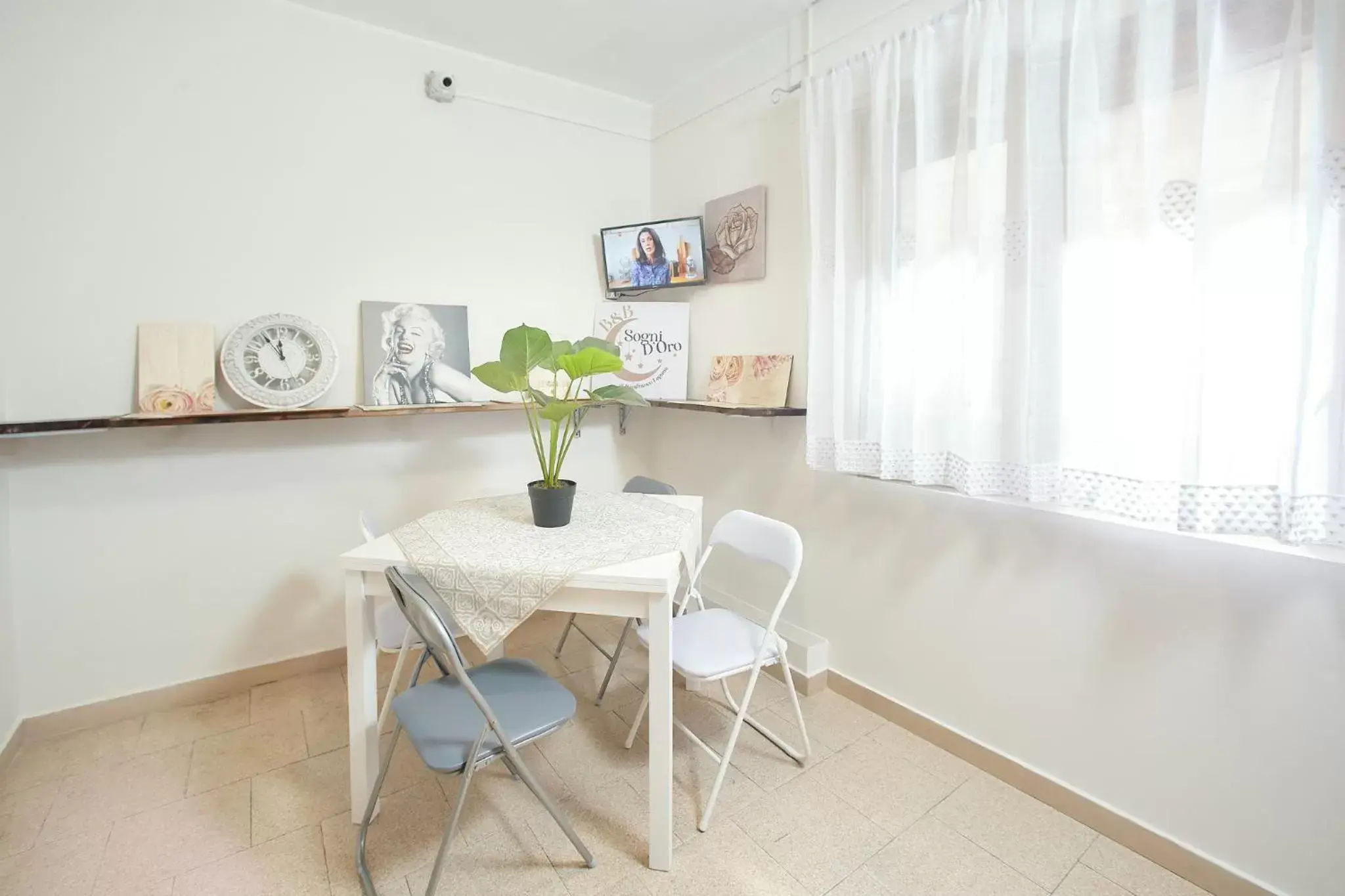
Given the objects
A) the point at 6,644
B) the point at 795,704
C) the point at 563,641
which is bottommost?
the point at 563,641

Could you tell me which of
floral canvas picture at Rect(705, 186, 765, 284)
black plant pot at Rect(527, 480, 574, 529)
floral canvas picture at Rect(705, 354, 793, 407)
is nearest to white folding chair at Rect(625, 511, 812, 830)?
black plant pot at Rect(527, 480, 574, 529)

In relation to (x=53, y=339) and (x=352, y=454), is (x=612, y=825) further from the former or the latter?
(x=53, y=339)

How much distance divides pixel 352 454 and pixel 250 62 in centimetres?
A: 156

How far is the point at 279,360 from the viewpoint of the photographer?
2.39 metres

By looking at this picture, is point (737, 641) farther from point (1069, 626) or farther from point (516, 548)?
point (1069, 626)

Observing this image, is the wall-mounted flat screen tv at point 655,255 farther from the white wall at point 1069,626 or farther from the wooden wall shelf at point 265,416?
the wooden wall shelf at point 265,416

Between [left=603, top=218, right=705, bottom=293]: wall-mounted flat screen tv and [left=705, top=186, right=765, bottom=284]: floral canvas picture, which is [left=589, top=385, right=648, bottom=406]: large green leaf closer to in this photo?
[left=705, top=186, right=765, bottom=284]: floral canvas picture

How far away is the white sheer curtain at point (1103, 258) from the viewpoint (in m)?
1.27

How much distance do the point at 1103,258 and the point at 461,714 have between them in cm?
202

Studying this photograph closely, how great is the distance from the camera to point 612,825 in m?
1.76

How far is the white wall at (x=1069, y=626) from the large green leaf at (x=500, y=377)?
1.23 metres

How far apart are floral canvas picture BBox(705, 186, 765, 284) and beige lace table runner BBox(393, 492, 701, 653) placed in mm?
1204

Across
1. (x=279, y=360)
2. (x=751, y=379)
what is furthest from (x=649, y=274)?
(x=279, y=360)

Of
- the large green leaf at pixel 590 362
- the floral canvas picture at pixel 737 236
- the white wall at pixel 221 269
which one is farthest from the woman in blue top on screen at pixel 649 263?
the large green leaf at pixel 590 362
